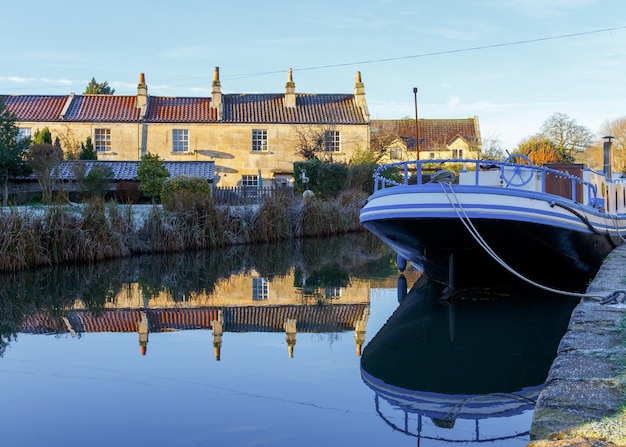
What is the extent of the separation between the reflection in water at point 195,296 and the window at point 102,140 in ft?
75.9

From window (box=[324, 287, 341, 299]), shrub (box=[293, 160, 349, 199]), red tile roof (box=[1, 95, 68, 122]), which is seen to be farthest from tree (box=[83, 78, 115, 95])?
window (box=[324, 287, 341, 299])

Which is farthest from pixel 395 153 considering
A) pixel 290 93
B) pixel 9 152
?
pixel 9 152

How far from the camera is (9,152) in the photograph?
25.8 metres

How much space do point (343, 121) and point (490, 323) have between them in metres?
31.8

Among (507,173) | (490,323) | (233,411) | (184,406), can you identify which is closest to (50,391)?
(184,406)

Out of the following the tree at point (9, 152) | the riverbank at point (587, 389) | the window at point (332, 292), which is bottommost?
the window at point (332, 292)

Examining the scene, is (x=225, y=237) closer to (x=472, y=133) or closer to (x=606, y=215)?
(x=606, y=215)

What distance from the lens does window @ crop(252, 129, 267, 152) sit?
3959 centimetres

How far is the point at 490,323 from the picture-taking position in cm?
895

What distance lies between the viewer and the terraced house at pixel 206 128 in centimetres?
3856

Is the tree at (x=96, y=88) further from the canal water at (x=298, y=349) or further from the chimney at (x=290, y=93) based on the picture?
the canal water at (x=298, y=349)

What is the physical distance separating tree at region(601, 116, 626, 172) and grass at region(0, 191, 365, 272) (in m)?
29.7

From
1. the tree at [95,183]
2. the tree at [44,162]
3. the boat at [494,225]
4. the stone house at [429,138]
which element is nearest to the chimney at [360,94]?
the stone house at [429,138]

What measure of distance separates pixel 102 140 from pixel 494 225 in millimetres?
32553
